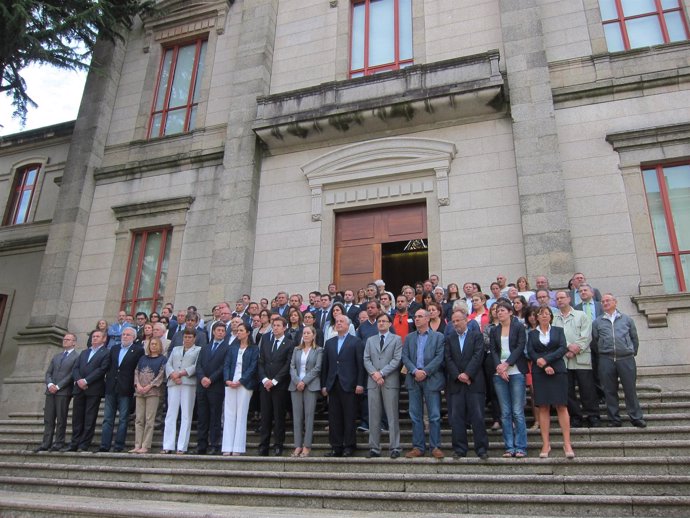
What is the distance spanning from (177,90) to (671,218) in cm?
1260

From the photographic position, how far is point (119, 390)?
832 centimetres

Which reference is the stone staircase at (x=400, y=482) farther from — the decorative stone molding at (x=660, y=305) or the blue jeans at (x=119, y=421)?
the decorative stone molding at (x=660, y=305)

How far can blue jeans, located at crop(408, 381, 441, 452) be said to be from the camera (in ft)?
21.2

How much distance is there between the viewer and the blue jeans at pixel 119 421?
320 inches

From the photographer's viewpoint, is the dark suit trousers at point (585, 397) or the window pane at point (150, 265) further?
the window pane at point (150, 265)

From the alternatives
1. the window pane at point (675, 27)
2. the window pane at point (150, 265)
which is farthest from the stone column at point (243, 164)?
the window pane at point (675, 27)

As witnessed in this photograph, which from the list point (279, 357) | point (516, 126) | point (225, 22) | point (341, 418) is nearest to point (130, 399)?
point (279, 357)

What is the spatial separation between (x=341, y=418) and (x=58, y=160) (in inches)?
615

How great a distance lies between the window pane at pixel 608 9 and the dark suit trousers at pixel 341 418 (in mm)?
9998

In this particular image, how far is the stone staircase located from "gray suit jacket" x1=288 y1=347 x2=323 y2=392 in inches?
31.5

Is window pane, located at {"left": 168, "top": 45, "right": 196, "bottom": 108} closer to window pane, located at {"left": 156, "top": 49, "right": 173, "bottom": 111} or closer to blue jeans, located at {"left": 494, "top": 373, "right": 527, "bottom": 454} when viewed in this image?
window pane, located at {"left": 156, "top": 49, "right": 173, "bottom": 111}

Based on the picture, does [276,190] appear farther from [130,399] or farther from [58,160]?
[58,160]

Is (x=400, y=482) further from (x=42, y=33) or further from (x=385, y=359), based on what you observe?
(x=42, y=33)

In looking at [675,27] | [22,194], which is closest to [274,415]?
[675,27]
